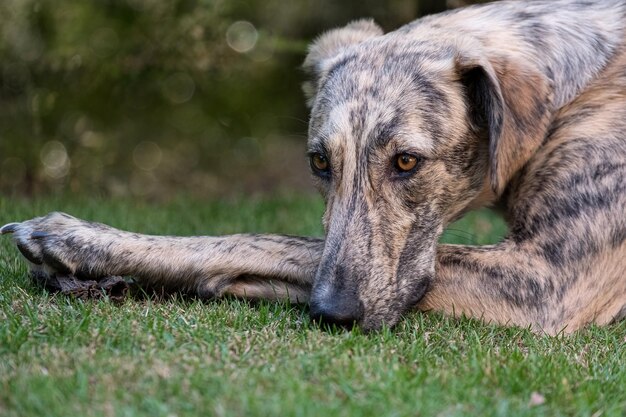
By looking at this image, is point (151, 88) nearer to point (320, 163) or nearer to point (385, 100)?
point (320, 163)

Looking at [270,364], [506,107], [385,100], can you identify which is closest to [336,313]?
[270,364]

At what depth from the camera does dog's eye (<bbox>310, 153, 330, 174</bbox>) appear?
13.2 feet

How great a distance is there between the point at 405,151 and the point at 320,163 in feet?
1.25

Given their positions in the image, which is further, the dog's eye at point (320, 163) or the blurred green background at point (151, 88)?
the blurred green background at point (151, 88)

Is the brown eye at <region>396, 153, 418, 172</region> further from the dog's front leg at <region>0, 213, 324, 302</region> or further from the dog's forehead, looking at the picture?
the dog's front leg at <region>0, 213, 324, 302</region>

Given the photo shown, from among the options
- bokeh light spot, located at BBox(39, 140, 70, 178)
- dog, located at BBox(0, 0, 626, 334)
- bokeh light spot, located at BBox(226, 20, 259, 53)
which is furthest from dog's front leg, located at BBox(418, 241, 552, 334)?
bokeh light spot, located at BBox(39, 140, 70, 178)

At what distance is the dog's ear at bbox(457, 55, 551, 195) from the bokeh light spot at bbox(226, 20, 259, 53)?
12.7 feet

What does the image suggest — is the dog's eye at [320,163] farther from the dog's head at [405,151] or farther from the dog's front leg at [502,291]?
A: the dog's front leg at [502,291]

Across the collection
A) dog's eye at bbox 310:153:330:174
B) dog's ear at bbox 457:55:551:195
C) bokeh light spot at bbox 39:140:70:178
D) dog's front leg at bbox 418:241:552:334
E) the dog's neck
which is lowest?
bokeh light spot at bbox 39:140:70:178

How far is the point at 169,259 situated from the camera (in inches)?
157

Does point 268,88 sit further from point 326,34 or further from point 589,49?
point 589,49

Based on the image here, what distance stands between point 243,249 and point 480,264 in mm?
974

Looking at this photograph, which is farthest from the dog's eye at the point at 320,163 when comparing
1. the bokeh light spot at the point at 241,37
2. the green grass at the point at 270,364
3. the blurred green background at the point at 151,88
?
the bokeh light spot at the point at 241,37

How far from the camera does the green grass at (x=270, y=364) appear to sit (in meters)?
2.73
